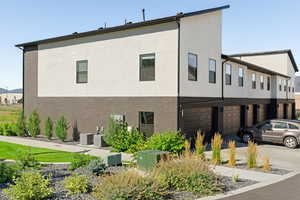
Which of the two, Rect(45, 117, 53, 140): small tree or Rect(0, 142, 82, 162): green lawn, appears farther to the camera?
Rect(45, 117, 53, 140): small tree

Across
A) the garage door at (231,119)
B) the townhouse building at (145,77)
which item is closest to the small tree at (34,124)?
the townhouse building at (145,77)

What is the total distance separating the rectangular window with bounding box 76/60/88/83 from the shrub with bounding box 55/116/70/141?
3.00m

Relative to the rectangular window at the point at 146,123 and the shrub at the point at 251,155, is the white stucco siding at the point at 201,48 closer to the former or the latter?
the rectangular window at the point at 146,123

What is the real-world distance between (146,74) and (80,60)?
20.2 feet

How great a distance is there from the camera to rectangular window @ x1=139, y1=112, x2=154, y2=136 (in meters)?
17.7

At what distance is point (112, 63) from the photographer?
19.7 metres

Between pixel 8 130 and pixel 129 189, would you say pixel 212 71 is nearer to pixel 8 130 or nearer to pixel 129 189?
pixel 129 189

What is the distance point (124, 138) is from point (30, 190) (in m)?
9.40

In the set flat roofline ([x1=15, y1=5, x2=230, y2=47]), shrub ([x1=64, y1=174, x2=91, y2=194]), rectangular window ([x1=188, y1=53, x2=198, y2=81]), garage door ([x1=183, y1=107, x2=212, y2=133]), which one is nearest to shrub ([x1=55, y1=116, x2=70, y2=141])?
flat roofline ([x1=15, y1=5, x2=230, y2=47])

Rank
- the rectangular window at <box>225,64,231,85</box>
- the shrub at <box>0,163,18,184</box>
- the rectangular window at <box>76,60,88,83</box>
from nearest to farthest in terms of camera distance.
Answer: the shrub at <box>0,163,18,184</box> → the rectangular window at <box>76,60,88,83</box> → the rectangular window at <box>225,64,231,85</box>

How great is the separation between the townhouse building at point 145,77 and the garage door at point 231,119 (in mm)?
82

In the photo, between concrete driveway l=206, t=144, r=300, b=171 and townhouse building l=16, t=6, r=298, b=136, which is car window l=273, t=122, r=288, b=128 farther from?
townhouse building l=16, t=6, r=298, b=136

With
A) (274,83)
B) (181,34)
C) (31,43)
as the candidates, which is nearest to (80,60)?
(31,43)

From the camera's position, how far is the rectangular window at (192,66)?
17.8 meters
